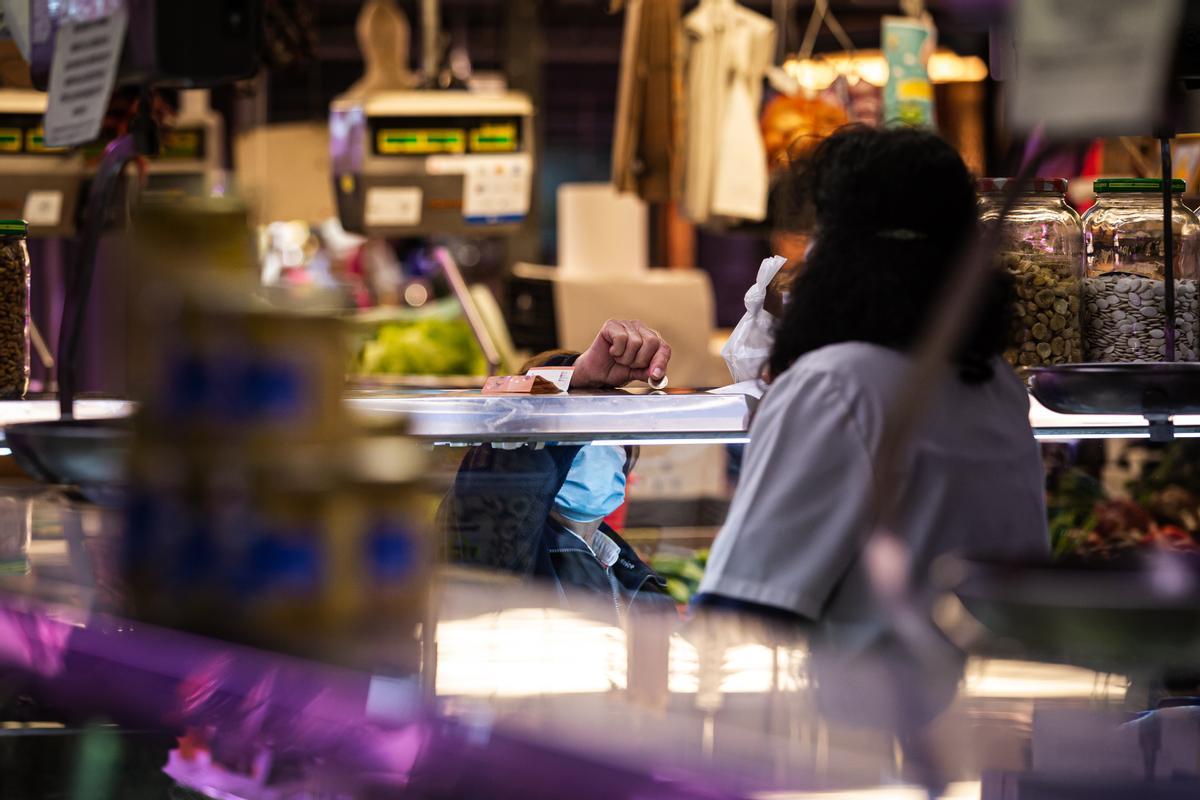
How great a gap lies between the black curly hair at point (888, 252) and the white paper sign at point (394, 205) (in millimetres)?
3070

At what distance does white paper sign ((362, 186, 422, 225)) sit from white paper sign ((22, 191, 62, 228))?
2.95ft

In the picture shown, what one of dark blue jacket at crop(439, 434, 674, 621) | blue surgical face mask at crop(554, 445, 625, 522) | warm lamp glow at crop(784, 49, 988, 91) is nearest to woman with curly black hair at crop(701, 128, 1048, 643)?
dark blue jacket at crop(439, 434, 674, 621)

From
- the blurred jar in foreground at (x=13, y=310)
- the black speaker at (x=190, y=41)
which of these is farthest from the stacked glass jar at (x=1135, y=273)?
the blurred jar in foreground at (x=13, y=310)

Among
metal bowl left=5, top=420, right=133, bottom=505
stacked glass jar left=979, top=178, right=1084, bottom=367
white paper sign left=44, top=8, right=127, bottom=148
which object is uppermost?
white paper sign left=44, top=8, right=127, bottom=148

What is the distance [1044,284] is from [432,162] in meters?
2.91

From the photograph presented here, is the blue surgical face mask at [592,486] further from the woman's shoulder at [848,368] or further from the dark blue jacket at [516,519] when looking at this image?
the woman's shoulder at [848,368]

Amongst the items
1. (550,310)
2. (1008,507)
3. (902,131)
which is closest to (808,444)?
(1008,507)

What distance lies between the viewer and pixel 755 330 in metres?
1.73

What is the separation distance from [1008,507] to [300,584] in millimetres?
706

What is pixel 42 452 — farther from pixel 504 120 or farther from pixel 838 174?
pixel 504 120

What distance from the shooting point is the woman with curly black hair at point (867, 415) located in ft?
3.93

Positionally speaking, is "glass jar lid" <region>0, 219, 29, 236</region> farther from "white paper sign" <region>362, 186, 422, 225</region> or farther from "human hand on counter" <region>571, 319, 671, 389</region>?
"white paper sign" <region>362, 186, 422, 225</region>

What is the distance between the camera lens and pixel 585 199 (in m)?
5.04

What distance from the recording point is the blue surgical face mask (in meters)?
1.60
